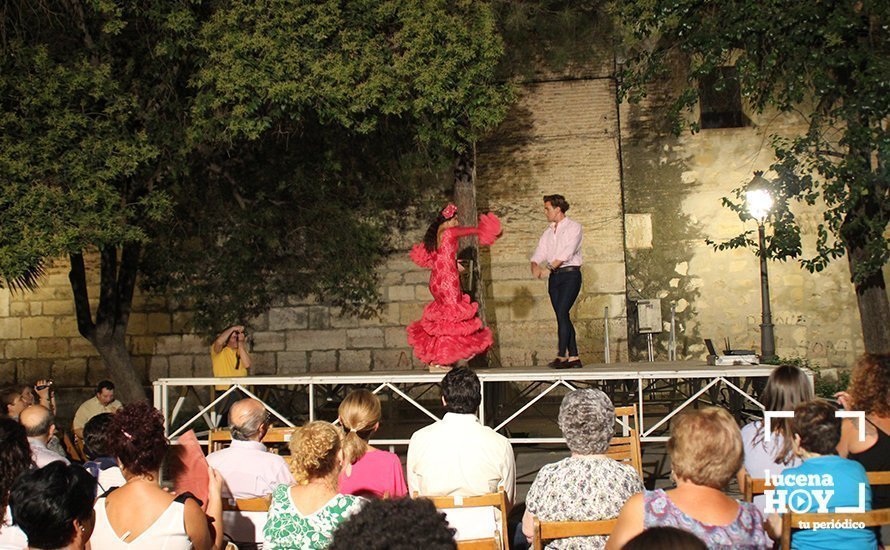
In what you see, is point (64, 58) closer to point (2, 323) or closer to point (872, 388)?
point (2, 323)

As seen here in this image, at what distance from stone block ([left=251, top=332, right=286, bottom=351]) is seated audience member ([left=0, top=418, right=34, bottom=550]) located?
8.11 metres

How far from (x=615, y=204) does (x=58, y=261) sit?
276 inches

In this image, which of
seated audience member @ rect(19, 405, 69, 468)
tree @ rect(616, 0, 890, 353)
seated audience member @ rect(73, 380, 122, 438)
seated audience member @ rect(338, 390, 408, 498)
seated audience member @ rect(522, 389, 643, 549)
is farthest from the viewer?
tree @ rect(616, 0, 890, 353)

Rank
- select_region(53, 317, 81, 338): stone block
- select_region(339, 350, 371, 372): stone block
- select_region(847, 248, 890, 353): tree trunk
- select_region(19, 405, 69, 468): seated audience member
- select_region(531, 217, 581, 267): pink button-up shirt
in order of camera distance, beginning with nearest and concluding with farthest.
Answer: select_region(19, 405, 69, 468): seated audience member → select_region(531, 217, 581, 267): pink button-up shirt → select_region(847, 248, 890, 353): tree trunk → select_region(339, 350, 371, 372): stone block → select_region(53, 317, 81, 338): stone block

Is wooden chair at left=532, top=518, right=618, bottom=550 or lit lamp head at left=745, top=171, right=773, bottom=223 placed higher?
lit lamp head at left=745, top=171, right=773, bottom=223

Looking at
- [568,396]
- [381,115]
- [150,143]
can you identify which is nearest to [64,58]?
[150,143]

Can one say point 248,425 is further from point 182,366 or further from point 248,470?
point 182,366

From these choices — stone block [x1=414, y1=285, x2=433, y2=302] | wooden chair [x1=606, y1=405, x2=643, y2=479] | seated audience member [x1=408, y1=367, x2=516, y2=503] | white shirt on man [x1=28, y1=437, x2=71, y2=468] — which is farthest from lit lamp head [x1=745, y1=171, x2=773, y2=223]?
white shirt on man [x1=28, y1=437, x2=71, y2=468]

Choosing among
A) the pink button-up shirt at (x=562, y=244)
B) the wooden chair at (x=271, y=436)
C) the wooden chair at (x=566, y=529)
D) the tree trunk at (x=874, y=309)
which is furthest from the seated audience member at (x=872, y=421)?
the tree trunk at (x=874, y=309)

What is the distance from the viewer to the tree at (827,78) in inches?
356

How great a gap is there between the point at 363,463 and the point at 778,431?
1855 mm

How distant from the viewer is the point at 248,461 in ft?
14.7

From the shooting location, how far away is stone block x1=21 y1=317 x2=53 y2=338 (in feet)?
40.5

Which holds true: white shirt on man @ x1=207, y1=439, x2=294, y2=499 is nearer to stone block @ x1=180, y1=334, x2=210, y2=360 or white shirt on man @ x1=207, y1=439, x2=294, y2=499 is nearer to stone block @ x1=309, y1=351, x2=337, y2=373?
stone block @ x1=309, y1=351, x2=337, y2=373
